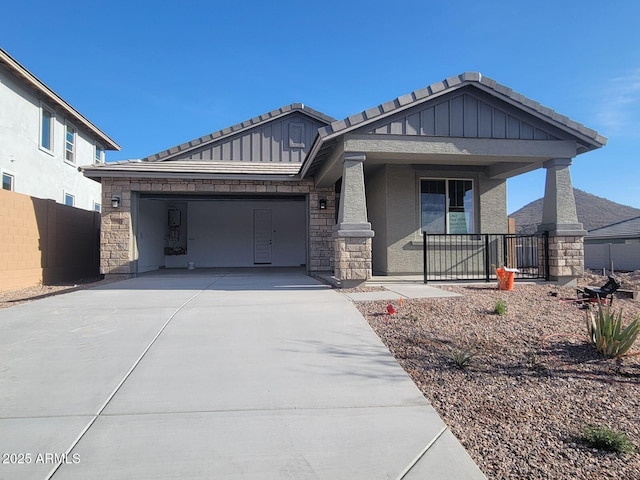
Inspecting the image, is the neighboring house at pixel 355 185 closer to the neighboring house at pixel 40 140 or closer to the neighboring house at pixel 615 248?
the neighboring house at pixel 40 140

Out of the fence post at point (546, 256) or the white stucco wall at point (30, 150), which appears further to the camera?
the white stucco wall at point (30, 150)

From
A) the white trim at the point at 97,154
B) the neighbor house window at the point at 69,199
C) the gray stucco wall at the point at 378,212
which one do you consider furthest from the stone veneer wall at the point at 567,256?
the white trim at the point at 97,154

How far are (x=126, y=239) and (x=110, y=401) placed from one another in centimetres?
946

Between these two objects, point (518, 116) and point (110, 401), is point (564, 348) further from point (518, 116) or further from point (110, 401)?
point (518, 116)

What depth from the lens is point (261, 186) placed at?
42.3 ft

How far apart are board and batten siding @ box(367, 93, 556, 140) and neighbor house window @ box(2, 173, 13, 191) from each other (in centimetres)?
1202

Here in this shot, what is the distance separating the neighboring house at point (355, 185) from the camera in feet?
29.9

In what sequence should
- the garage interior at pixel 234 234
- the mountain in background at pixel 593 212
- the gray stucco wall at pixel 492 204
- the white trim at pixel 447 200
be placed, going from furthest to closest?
the mountain in background at pixel 593 212
the garage interior at pixel 234 234
the gray stucco wall at pixel 492 204
the white trim at pixel 447 200

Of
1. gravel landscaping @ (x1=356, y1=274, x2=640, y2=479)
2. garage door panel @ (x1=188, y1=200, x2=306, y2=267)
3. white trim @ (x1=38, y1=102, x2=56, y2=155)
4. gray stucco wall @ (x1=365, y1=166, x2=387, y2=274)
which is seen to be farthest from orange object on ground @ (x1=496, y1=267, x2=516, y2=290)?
white trim @ (x1=38, y1=102, x2=56, y2=155)

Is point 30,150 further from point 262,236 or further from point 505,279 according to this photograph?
point 505,279

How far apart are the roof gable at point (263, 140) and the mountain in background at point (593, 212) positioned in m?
36.9

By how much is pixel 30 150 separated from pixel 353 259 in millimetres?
12961

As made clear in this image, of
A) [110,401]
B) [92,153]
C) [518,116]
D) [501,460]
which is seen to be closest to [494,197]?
[518,116]

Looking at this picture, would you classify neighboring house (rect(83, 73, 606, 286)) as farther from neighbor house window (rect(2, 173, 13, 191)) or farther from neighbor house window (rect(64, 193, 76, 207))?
neighbor house window (rect(64, 193, 76, 207))
